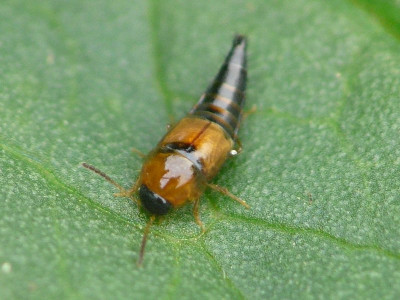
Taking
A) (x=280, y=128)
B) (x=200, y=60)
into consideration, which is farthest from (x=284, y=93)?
(x=200, y=60)

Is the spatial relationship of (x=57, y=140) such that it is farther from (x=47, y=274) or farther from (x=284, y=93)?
(x=284, y=93)

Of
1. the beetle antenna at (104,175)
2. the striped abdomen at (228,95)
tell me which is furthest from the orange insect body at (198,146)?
the beetle antenna at (104,175)

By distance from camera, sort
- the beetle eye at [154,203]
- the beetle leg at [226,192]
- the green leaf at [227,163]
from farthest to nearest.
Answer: the beetle leg at [226,192], the beetle eye at [154,203], the green leaf at [227,163]

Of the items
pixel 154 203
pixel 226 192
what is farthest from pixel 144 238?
pixel 226 192

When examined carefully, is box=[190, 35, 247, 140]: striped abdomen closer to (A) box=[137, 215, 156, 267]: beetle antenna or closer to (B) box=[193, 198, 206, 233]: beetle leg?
(B) box=[193, 198, 206, 233]: beetle leg

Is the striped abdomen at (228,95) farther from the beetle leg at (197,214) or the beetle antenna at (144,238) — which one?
the beetle antenna at (144,238)

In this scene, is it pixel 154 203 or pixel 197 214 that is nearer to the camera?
pixel 154 203

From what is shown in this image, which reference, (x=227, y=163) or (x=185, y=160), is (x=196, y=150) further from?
(x=227, y=163)

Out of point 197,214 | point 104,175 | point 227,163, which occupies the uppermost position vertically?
point 227,163
